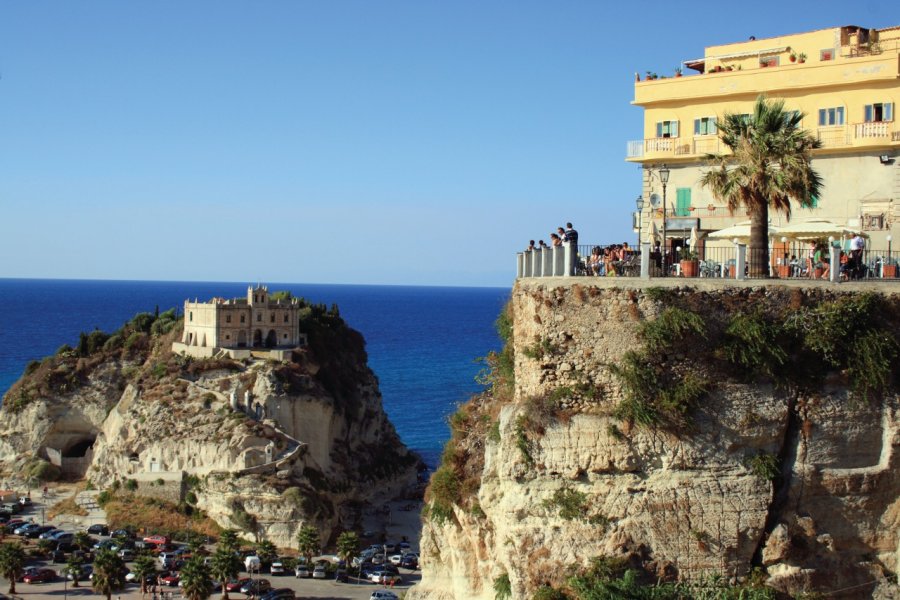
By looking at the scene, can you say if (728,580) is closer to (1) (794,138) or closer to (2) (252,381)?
(1) (794,138)

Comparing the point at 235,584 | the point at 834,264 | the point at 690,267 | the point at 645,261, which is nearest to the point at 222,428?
the point at 235,584

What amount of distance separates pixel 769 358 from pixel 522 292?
4499 mm

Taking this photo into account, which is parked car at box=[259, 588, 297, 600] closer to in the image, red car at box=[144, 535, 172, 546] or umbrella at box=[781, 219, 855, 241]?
red car at box=[144, 535, 172, 546]

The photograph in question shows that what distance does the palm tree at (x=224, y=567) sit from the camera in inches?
2032

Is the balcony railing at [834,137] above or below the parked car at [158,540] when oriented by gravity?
above

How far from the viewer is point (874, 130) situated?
2397cm

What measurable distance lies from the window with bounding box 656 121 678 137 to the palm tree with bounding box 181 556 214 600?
30.3 metres

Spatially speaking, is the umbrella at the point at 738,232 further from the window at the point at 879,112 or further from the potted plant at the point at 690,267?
the window at the point at 879,112

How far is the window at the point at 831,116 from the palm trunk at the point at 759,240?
4.75 meters

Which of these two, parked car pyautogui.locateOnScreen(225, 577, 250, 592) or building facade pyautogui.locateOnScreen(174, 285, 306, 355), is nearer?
parked car pyautogui.locateOnScreen(225, 577, 250, 592)

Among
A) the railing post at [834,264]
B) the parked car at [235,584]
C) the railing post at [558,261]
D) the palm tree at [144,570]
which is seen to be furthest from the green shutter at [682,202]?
the palm tree at [144,570]

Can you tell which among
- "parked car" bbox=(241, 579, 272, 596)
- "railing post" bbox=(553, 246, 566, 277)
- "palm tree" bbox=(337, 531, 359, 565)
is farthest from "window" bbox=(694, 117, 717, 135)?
"palm tree" bbox=(337, 531, 359, 565)

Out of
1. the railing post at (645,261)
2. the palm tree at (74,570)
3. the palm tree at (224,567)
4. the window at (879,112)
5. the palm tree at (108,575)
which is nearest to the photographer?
the railing post at (645,261)

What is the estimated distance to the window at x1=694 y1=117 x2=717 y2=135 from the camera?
26.9 m
